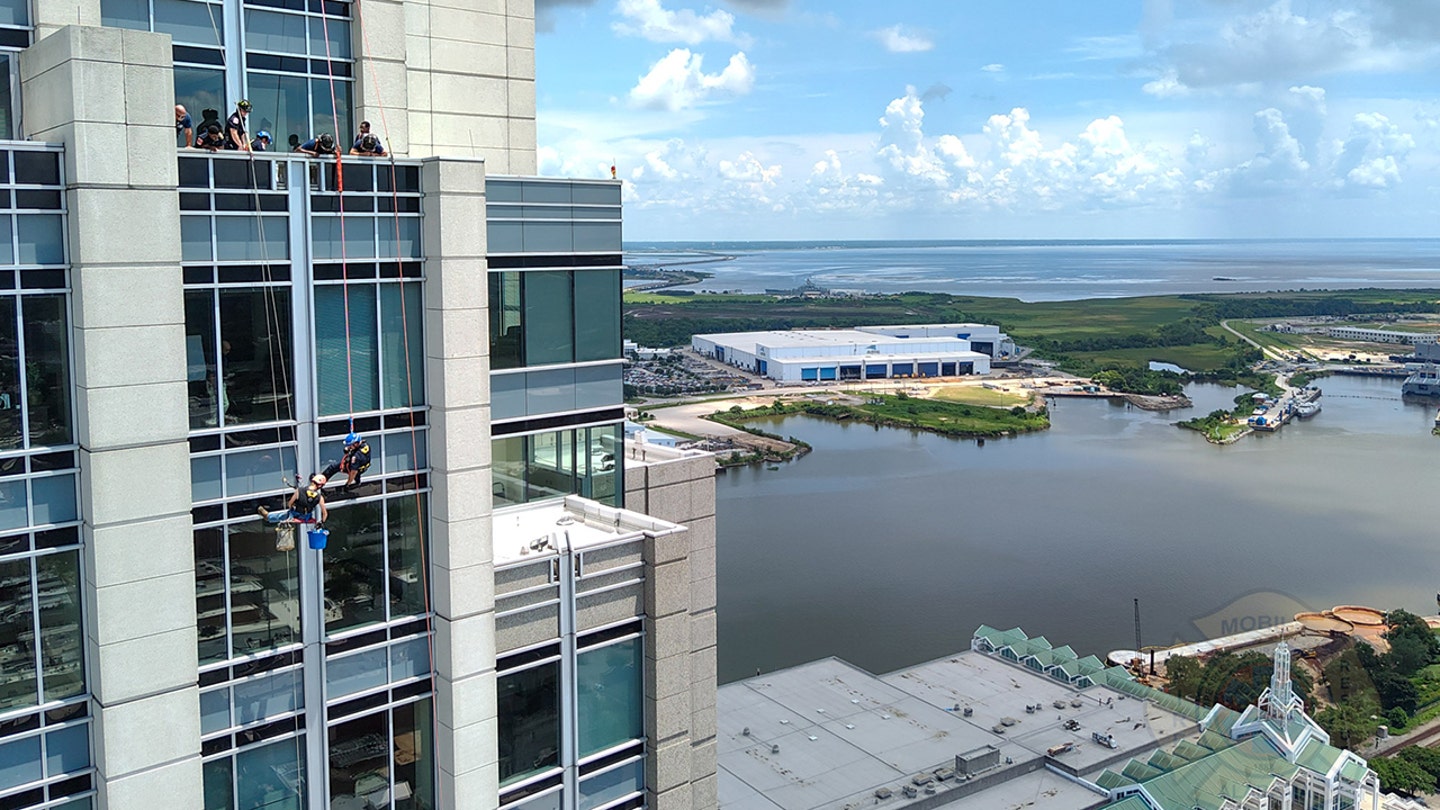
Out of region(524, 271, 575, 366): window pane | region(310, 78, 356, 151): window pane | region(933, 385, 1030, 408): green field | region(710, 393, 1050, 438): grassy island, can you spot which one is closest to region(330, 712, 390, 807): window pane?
region(524, 271, 575, 366): window pane

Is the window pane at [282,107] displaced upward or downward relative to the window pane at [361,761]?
upward

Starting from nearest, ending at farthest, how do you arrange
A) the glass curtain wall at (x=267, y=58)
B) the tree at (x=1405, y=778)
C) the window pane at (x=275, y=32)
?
the glass curtain wall at (x=267, y=58)
the window pane at (x=275, y=32)
the tree at (x=1405, y=778)

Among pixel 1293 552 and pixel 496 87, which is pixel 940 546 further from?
pixel 496 87

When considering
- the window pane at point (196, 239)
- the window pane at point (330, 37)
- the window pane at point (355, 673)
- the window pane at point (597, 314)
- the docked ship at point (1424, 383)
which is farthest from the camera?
the docked ship at point (1424, 383)

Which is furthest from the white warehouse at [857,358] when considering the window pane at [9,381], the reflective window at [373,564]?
the window pane at [9,381]

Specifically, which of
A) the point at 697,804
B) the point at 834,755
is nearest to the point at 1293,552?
the point at 834,755

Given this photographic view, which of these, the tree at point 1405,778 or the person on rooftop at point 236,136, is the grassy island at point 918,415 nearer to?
the tree at point 1405,778
